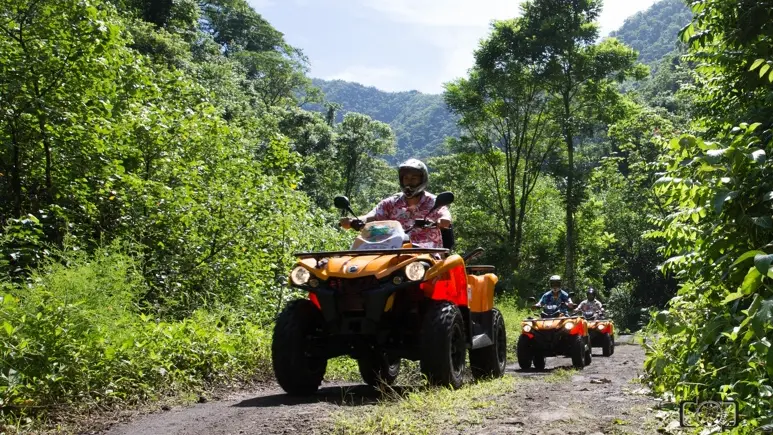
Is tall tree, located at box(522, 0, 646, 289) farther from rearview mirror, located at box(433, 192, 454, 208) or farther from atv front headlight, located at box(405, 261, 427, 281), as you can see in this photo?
atv front headlight, located at box(405, 261, 427, 281)

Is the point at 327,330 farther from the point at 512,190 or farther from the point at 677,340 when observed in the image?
the point at 512,190

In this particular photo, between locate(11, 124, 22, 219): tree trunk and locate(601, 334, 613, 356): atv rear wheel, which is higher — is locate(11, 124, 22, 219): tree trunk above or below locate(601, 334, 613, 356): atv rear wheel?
above

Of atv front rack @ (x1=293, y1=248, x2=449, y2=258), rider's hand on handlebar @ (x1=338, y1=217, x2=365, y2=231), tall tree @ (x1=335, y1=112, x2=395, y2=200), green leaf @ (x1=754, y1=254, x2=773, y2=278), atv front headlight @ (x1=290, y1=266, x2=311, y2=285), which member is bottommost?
green leaf @ (x1=754, y1=254, x2=773, y2=278)

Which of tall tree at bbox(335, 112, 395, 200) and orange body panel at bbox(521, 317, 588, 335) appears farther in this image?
tall tree at bbox(335, 112, 395, 200)

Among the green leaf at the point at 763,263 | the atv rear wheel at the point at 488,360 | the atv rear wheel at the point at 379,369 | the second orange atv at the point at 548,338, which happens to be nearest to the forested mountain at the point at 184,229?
the green leaf at the point at 763,263

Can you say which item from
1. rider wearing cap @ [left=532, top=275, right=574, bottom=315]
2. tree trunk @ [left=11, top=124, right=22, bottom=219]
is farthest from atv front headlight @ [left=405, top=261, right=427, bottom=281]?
rider wearing cap @ [left=532, top=275, right=574, bottom=315]

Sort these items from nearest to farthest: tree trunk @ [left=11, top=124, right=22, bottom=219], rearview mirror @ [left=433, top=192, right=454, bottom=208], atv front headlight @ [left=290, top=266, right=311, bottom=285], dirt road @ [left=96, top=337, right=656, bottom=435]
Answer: dirt road @ [left=96, top=337, right=656, bottom=435] < atv front headlight @ [left=290, top=266, right=311, bottom=285] < rearview mirror @ [left=433, top=192, right=454, bottom=208] < tree trunk @ [left=11, top=124, right=22, bottom=219]

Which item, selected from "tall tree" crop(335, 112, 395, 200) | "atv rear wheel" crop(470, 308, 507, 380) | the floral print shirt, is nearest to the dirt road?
"atv rear wheel" crop(470, 308, 507, 380)

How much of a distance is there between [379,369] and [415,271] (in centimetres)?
175

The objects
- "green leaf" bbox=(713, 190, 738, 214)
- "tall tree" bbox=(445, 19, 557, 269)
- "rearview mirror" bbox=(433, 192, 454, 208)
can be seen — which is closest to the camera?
"green leaf" bbox=(713, 190, 738, 214)

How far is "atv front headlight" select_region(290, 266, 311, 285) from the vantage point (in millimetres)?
6547

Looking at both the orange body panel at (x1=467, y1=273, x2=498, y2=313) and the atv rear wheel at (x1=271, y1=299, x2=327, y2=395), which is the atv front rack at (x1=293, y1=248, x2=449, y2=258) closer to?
the atv rear wheel at (x1=271, y1=299, x2=327, y2=395)

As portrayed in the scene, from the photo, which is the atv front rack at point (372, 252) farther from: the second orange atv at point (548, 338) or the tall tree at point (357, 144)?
the tall tree at point (357, 144)

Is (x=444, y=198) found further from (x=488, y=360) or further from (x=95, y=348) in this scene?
(x=95, y=348)
